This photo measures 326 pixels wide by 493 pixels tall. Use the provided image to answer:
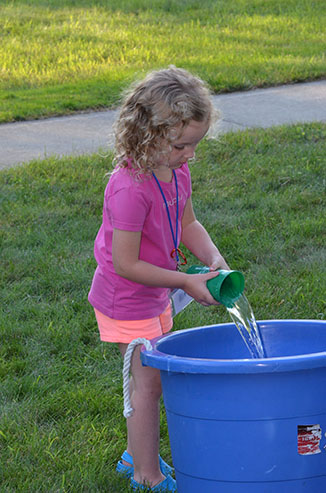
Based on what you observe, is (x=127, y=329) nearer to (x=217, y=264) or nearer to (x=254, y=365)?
(x=217, y=264)

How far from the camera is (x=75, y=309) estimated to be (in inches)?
142

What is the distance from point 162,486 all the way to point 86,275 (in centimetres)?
169

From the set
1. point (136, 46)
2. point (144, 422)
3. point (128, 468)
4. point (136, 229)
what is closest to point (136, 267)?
point (136, 229)

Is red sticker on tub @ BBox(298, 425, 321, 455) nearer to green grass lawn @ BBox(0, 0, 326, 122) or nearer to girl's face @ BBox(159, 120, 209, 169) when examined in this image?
girl's face @ BBox(159, 120, 209, 169)

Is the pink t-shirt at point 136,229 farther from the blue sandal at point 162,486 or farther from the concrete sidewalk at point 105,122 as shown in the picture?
the concrete sidewalk at point 105,122

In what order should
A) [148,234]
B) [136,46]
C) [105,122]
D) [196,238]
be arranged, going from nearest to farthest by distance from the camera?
[148,234]
[196,238]
[105,122]
[136,46]

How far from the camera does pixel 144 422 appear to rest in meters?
2.37

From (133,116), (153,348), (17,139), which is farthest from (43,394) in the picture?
(17,139)

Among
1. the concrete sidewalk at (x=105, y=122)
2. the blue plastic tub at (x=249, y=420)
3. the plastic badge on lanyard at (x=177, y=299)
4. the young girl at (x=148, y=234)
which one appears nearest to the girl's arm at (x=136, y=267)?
the young girl at (x=148, y=234)

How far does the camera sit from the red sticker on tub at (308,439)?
1819 millimetres

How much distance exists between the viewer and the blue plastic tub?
1768mm

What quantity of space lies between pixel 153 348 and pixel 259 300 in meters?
1.67

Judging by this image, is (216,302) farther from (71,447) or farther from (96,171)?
(96,171)

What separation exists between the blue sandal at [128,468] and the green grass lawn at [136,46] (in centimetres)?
467
